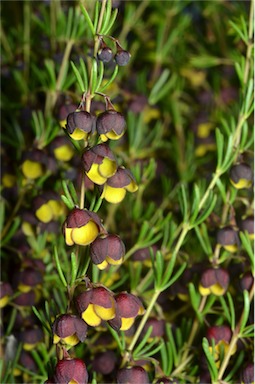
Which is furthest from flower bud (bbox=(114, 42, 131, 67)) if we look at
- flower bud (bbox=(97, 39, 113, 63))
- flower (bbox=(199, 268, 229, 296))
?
flower (bbox=(199, 268, 229, 296))

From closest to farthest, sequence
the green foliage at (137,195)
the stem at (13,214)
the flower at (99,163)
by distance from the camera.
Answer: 1. the flower at (99,163)
2. the green foliage at (137,195)
3. the stem at (13,214)

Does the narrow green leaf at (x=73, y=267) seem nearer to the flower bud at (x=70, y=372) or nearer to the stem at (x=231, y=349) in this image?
the flower bud at (x=70, y=372)

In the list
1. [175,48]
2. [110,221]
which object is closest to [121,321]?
[110,221]

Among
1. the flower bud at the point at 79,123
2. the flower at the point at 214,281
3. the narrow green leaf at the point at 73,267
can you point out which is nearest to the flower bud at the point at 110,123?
the flower bud at the point at 79,123

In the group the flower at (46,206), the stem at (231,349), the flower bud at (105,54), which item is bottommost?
the stem at (231,349)

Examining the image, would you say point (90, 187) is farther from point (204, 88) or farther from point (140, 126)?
point (204, 88)

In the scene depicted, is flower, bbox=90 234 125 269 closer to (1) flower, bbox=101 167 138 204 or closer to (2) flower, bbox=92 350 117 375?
(1) flower, bbox=101 167 138 204
